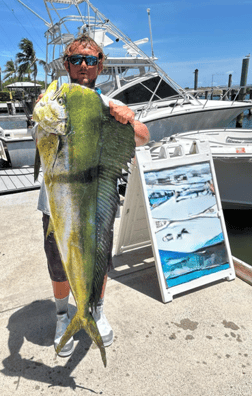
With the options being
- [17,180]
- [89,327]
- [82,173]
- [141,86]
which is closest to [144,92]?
[141,86]

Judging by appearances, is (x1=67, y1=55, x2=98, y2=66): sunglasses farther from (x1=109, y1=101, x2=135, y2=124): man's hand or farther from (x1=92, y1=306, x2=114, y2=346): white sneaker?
(x1=92, y1=306, x2=114, y2=346): white sneaker

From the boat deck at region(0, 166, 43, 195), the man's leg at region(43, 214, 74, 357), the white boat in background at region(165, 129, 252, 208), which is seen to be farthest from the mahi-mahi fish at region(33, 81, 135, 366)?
the boat deck at region(0, 166, 43, 195)

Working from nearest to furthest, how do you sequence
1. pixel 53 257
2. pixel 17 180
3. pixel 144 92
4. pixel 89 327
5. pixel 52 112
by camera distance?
1. pixel 52 112
2. pixel 89 327
3. pixel 53 257
4. pixel 17 180
5. pixel 144 92

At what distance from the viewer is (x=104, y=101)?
5.65 ft

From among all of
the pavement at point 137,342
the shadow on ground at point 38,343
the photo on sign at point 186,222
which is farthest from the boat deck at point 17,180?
the photo on sign at point 186,222

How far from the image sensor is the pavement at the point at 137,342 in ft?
6.29

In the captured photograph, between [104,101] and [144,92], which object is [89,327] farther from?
[144,92]

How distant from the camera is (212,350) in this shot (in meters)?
2.20

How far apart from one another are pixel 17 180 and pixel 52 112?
6.10 metres

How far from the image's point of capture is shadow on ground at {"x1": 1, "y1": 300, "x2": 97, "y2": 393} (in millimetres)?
1984

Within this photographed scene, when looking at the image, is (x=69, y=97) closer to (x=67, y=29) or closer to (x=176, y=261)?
(x=176, y=261)

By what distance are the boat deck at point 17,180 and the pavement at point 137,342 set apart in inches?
129

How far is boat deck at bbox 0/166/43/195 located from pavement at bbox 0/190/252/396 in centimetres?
327

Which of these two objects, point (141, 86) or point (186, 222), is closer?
point (186, 222)
